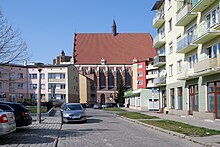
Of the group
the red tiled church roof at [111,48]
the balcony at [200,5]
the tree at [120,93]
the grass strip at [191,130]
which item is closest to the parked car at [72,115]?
the grass strip at [191,130]

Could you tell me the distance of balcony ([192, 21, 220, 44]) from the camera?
946 inches

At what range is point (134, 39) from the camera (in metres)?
121

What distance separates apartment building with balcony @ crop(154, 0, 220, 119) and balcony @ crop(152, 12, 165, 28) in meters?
3.20

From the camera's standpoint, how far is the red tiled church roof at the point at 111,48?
11769cm

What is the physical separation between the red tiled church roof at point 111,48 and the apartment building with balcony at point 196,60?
256 feet

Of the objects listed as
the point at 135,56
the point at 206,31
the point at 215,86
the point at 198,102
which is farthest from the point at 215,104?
the point at 135,56

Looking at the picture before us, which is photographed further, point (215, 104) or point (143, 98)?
point (143, 98)

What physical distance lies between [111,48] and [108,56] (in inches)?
143

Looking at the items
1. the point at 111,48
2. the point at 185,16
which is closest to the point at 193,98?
the point at 185,16

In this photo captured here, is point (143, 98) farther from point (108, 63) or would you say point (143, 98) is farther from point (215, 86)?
point (108, 63)

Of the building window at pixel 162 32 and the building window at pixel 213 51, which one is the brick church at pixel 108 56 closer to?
the building window at pixel 162 32

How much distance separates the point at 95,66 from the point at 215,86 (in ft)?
306

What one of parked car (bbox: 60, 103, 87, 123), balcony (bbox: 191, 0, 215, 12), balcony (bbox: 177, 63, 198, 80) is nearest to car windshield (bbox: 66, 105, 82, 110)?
A: parked car (bbox: 60, 103, 87, 123)

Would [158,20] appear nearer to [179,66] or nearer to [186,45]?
[179,66]
